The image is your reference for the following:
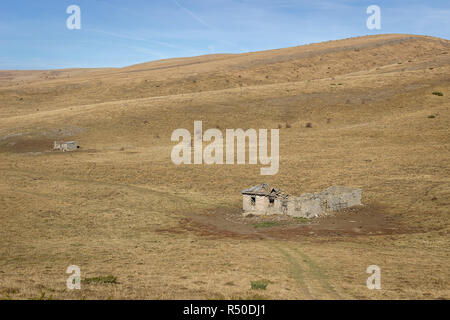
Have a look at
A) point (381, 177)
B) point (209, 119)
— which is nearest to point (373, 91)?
point (209, 119)

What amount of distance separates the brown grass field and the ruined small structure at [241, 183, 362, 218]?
1.23 meters

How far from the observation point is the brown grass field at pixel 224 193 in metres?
18.0

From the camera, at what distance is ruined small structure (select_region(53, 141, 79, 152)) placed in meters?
57.2

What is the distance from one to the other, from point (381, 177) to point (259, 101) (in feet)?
129

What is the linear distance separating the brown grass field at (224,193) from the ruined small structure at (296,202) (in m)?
1.23

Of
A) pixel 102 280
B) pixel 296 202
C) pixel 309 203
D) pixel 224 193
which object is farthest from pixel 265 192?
pixel 102 280

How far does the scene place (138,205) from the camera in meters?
35.5

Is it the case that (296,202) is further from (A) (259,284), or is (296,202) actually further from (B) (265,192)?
(A) (259,284)

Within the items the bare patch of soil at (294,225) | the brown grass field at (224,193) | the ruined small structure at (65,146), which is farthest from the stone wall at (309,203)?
the ruined small structure at (65,146)

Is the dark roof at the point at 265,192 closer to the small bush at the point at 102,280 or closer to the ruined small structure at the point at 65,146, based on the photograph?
the small bush at the point at 102,280

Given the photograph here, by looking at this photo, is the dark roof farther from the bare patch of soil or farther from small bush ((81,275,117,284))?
small bush ((81,275,117,284))

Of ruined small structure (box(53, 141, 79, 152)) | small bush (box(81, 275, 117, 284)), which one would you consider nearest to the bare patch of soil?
small bush (box(81, 275, 117, 284))

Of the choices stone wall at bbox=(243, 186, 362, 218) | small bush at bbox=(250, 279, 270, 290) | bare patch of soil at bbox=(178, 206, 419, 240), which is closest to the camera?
small bush at bbox=(250, 279, 270, 290)

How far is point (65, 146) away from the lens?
57250mm
